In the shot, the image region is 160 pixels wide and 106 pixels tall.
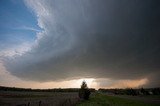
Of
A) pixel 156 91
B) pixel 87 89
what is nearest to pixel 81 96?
pixel 87 89

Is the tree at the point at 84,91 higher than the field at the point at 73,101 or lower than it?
higher

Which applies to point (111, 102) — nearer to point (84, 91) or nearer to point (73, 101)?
point (73, 101)

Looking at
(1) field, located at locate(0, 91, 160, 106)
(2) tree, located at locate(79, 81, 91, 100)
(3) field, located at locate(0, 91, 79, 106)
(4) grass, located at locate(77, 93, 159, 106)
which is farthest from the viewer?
(2) tree, located at locate(79, 81, 91, 100)

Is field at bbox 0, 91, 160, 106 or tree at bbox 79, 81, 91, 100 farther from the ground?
tree at bbox 79, 81, 91, 100

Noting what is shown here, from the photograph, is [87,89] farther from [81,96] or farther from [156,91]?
[156,91]

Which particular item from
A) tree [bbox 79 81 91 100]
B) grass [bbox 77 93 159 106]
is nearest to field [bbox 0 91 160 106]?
grass [bbox 77 93 159 106]

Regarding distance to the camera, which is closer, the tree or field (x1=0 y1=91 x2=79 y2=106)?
field (x1=0 y1=91 x2=79 y2=106)

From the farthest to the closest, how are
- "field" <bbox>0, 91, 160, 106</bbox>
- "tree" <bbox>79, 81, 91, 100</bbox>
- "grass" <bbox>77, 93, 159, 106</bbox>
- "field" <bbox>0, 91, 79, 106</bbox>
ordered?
"tree" <bbox>79, 81, 91, 100</bbox> → "grass" <bbox>77, 93, 159, 106</bbox> → "field" <bbox>0, 91, 160, 106</bbox> → "field" <bbox>0, 91, 79, 106</bbox>

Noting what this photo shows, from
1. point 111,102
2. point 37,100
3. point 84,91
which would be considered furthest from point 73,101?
point 84,91

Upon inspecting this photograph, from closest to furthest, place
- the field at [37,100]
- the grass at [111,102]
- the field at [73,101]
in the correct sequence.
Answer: the field at [37,100] → the field at [73,101] → the grass at [111,102]

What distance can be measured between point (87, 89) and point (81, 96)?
3.22 meters

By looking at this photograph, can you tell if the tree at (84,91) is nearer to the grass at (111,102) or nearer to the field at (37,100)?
the field at (37,100)

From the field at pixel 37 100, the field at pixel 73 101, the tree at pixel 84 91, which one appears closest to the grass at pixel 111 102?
the field at pixel 73 101

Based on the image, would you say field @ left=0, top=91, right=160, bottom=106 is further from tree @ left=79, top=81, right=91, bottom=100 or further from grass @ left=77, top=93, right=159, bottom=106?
tree @ left=79, top=81, right=91, bottom=100
